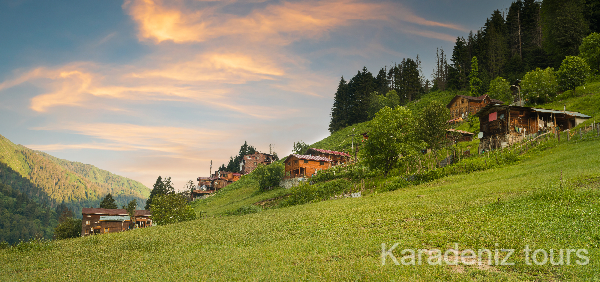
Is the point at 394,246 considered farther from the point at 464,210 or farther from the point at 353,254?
the point at 464,210

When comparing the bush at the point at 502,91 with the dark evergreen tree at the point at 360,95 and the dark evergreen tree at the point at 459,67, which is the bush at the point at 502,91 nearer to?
the dark evergreen tree at the point at 459,67

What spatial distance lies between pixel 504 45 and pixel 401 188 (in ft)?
311

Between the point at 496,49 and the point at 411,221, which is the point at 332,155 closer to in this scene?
the point at 496,49

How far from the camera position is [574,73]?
241 feet

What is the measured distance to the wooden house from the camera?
264 feet

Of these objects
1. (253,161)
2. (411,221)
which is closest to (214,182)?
(253,161)

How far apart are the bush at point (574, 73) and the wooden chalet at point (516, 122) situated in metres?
23.2

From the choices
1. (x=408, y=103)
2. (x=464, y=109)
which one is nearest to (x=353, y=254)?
(x=464, y=109)

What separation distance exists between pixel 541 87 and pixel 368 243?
262 ft

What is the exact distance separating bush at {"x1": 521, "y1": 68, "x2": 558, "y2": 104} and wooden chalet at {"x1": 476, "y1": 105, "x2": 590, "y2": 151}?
74.2 feet

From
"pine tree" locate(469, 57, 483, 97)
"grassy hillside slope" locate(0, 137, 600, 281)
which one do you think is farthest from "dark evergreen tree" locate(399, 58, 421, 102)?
"grassy hillside slope" locate(0, 137, 600, 281)

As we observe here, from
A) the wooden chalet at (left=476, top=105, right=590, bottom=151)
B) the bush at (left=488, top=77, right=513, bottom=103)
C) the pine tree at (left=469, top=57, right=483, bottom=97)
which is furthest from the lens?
the pine tree at (left=469, top=57, right=483, bottom=97)

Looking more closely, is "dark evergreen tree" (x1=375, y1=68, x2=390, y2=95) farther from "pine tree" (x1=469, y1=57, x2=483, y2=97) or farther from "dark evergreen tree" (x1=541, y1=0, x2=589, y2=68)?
"dark evergreen tree" (x1=541, y1=0, x2=589, y2=68)

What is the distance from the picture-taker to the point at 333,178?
213ft
